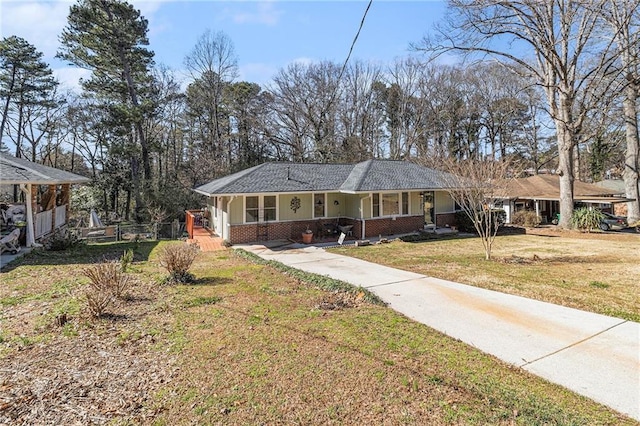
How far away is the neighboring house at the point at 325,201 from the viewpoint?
1422cm

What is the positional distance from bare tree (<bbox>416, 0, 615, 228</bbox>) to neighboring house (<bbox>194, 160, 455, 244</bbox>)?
6386 mm

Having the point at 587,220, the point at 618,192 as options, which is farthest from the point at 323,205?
the point at 618,192

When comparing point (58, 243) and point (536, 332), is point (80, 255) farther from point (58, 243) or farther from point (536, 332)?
point (536, 332)

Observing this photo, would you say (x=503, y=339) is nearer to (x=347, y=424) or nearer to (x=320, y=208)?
(x=347, y=424)

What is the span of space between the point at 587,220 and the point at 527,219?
3467 mm

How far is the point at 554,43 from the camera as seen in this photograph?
15.3m

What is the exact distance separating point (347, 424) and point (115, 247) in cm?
1376

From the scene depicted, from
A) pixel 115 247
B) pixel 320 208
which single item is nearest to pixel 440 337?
pixel 320 208

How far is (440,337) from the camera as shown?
16.4 ft

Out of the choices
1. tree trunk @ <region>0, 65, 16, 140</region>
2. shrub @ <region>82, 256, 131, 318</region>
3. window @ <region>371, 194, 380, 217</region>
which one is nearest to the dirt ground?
shrub @ <region>82, 256, 131, 318</region>

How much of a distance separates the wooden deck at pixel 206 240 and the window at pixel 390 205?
777 centimetres

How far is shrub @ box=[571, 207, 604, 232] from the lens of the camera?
57.7 ft

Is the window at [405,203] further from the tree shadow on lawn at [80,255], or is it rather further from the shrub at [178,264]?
the tree shadow on lawn at [80,255]

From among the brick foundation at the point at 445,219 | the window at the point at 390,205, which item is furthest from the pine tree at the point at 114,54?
the brick foundation at the point at 445,219
